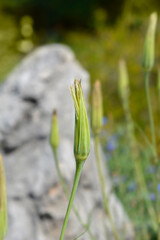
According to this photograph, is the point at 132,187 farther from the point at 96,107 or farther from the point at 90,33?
the point at 90,33

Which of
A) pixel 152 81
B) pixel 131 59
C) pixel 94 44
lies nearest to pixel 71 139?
pixel 152 81

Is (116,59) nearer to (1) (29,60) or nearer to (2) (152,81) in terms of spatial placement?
(2) (152,81)

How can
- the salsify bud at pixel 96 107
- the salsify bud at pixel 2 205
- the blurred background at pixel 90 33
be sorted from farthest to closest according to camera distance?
the blurred background at pixel 90 33
the salsify bud at pixel 96 107
the salsify bud at pixel 2 205

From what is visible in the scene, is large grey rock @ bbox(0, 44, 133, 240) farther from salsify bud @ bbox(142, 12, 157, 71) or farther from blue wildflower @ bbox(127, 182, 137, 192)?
salsify bud @ bbox(142, 12, 157, 71)

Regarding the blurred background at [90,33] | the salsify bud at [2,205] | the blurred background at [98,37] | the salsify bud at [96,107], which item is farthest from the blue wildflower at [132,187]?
the salsify bud at [2,205]

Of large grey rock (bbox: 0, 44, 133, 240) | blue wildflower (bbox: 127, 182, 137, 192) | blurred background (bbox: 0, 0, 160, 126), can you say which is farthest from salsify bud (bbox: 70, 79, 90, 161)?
blurred background (bbox: 0, 0, 160, 126)

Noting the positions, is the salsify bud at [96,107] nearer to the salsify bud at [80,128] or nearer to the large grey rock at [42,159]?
the salsify bud at [80,128]

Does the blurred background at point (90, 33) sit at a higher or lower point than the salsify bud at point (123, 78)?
higher
